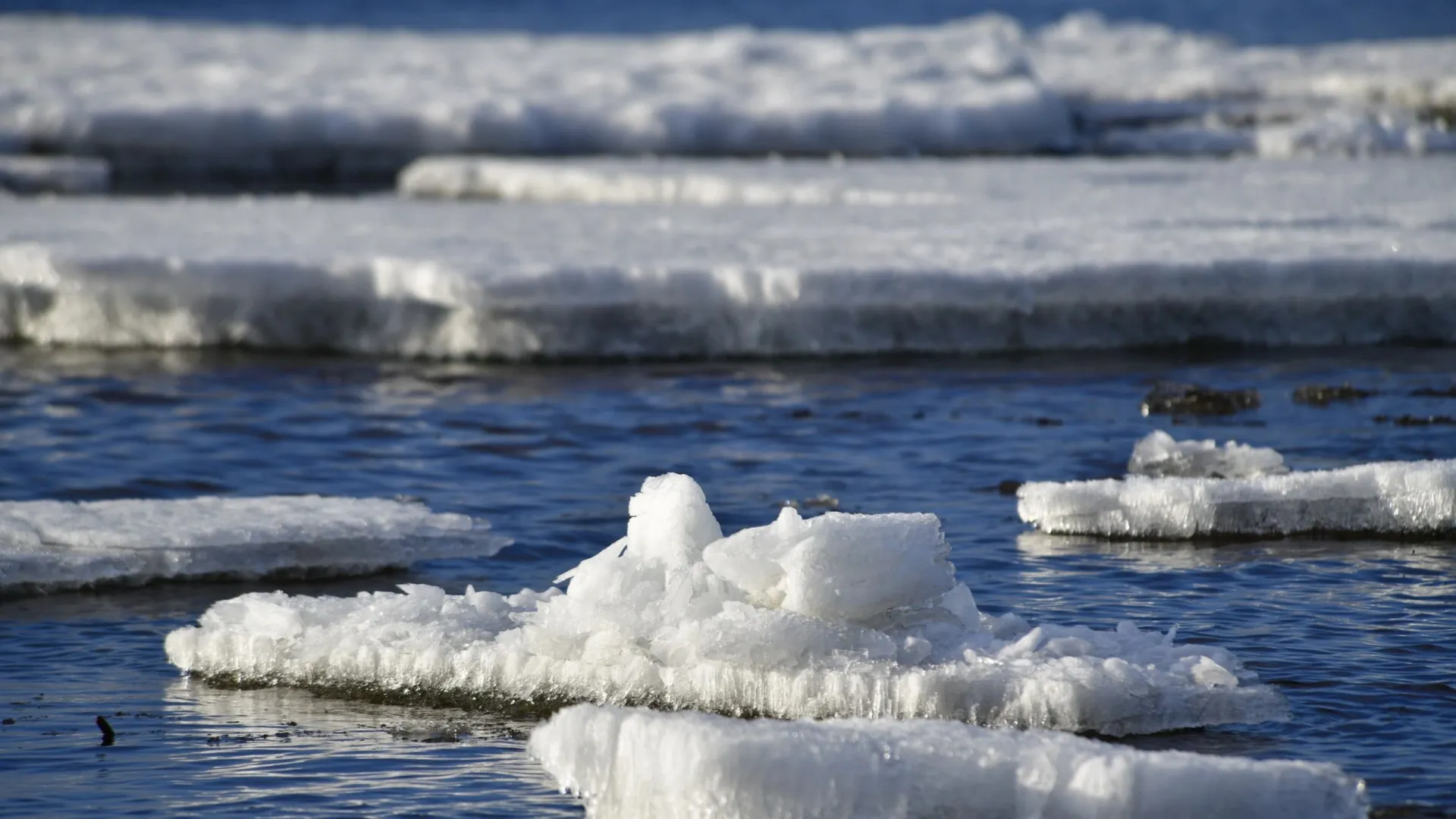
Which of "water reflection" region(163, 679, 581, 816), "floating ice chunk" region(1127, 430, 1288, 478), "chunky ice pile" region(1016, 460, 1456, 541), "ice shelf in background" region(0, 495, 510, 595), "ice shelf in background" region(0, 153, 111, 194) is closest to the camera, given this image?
"water reflection" region(163, 679, 581, 816)

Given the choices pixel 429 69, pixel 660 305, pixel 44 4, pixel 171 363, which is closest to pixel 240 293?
pixel 171 363

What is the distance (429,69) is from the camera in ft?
72.0

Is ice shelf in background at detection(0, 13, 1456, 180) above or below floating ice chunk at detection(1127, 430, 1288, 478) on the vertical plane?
above

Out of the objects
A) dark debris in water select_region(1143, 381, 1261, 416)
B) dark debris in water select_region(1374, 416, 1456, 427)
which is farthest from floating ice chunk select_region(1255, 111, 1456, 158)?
dark debris in water select_region(1374, 416, 1456, 427)

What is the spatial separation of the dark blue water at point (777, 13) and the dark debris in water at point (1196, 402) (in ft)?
127

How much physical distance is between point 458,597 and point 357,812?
116 cm

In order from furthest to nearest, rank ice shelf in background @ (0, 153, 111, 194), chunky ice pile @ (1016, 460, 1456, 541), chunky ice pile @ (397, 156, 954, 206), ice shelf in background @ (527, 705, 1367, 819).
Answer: ice shelf in background @ (0, 153, 111, 194), chunky ice pile @ (397, 156, 954, 206), chunky ice pile @ (1016, 460, 1456, 541), ice shelf in background @ (527, 705, 1367, 819)

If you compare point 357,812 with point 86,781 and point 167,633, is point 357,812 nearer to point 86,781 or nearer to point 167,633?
point 86,781

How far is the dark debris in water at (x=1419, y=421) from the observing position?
920cm

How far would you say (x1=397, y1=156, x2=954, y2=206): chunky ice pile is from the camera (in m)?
15.0

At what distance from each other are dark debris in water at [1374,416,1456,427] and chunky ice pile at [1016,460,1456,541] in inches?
73.1

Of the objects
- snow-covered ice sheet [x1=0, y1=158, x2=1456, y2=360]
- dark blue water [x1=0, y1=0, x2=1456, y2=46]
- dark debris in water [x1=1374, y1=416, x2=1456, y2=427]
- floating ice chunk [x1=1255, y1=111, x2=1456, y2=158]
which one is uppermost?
dark blue water [x1=0, y1=0, x2=1456, y2=46]

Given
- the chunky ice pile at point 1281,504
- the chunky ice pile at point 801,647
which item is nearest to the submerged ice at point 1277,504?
the chunky ice pile at point 1281,504

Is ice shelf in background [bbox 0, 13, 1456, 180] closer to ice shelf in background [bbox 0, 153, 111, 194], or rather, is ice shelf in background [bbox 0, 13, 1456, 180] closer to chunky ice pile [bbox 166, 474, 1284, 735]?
ice shelf in background [bbox 0, 153, 111, 194]
